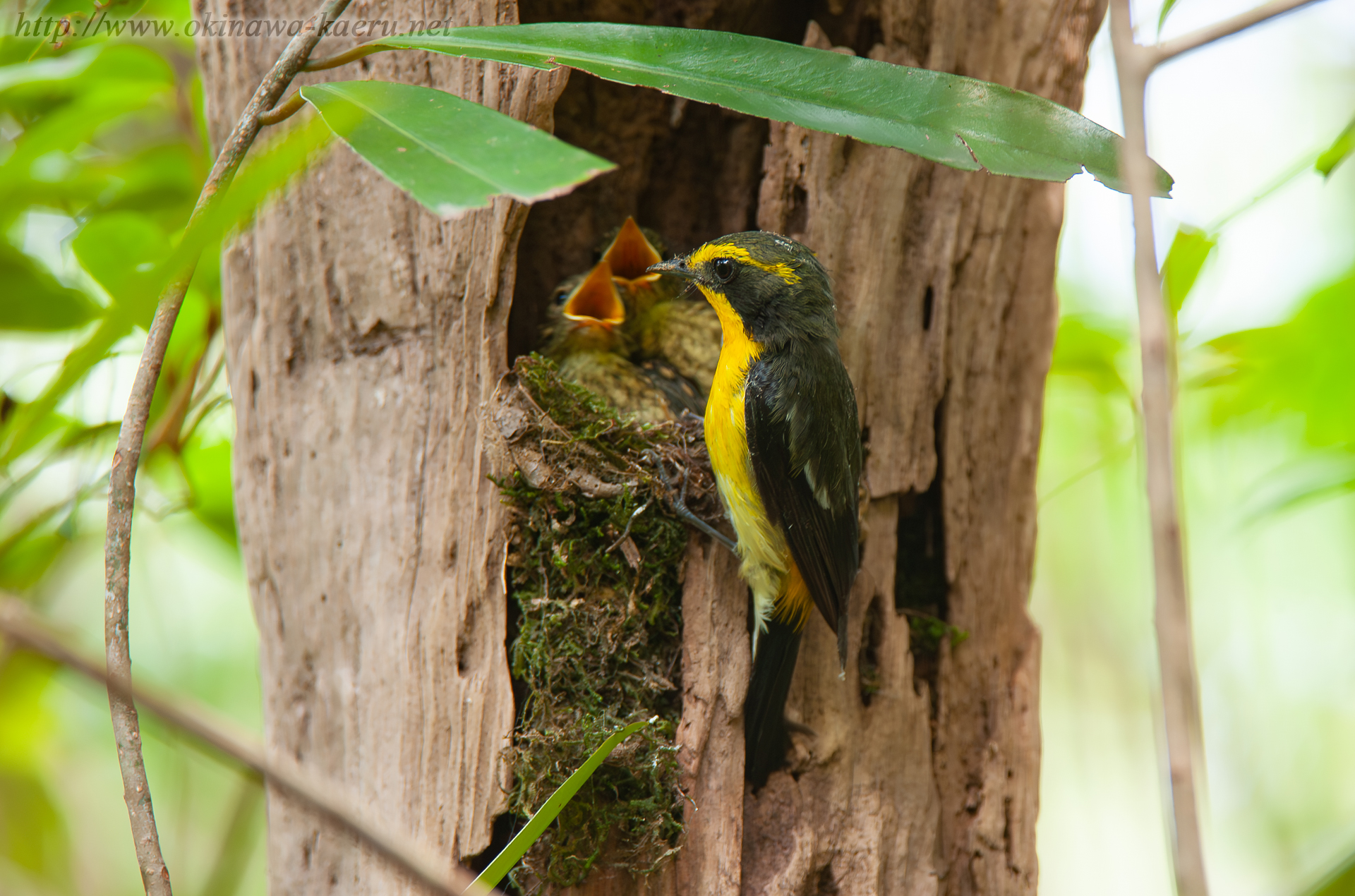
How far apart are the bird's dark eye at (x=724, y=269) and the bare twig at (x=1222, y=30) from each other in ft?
5.49

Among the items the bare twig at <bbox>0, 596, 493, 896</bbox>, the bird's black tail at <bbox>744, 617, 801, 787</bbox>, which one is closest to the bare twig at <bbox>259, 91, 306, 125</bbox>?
the bare twig at <bbox>0, 596, 493, 896</bbox>

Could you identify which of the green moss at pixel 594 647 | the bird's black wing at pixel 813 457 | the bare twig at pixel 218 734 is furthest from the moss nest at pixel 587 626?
the bare twig at pixel 218 734

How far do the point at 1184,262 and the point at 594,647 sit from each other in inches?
67.3

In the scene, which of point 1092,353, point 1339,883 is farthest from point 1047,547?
point 1339,883

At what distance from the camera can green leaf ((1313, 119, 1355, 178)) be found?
1.76 m

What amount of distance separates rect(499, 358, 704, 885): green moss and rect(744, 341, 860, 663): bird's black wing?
30cm

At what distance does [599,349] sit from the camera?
3.21m

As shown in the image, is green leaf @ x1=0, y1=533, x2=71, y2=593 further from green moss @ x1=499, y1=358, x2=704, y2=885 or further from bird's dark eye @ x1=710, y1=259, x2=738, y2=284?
bird's dark eye @ x1=710, y1=259, x2=738, y2=284

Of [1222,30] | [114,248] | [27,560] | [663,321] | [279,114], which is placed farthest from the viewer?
[663,321]

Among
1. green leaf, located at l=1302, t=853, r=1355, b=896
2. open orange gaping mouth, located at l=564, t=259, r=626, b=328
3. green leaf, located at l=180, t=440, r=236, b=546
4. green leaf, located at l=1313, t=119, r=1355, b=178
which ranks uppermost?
open orange gaping mouth, located at l=564, t=259, r=626, b=328

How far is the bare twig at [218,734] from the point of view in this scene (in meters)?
0.64

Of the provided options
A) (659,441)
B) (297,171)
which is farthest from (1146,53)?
(659,441)

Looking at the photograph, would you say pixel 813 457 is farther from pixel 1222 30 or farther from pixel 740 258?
pixel 1222 30

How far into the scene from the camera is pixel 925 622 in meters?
2.72
